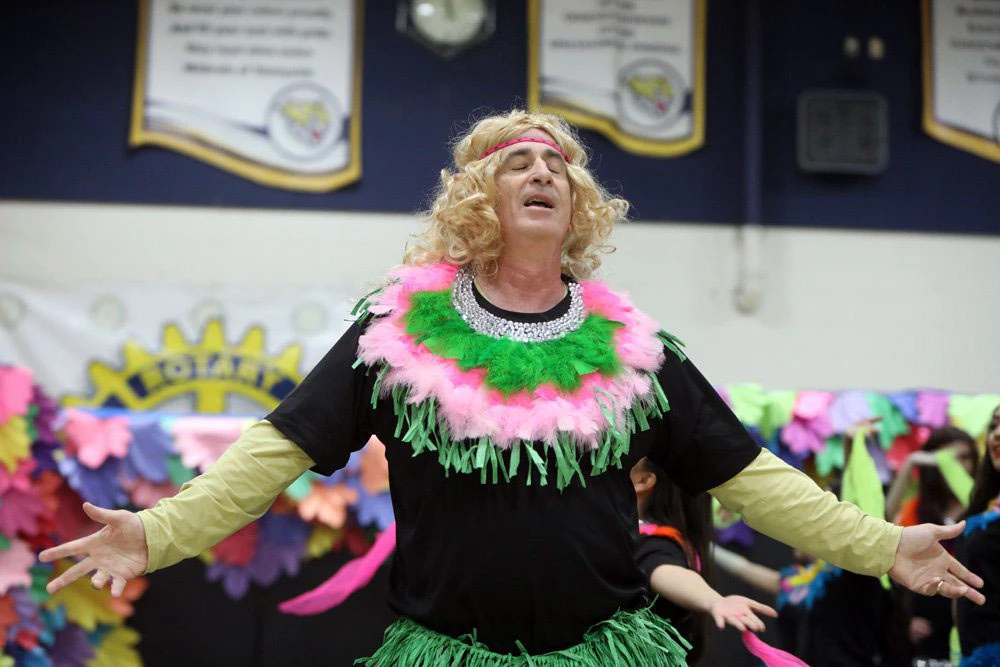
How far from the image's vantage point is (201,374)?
15.9 feet

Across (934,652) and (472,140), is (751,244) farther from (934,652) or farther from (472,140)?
A: (472,140)

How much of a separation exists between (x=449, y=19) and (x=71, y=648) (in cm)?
360

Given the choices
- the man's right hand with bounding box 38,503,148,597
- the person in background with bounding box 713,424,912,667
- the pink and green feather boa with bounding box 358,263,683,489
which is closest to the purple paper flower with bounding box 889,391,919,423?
the person in background with bounding box 713,424,912,667

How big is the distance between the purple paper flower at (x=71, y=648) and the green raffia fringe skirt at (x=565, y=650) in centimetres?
167

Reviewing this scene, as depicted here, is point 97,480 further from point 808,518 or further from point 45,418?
point 808,518

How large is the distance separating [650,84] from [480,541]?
419 cm

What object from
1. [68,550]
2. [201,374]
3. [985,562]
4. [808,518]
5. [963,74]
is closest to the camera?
[68,550]

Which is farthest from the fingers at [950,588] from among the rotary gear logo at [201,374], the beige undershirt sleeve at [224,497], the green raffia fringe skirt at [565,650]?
the rotary gear logo at [201,374]

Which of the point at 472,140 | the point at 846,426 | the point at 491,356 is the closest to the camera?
the point at 491,356

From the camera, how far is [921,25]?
5.61m

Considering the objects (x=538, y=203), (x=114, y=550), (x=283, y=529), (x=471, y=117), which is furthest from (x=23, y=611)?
(x=471, y=117)

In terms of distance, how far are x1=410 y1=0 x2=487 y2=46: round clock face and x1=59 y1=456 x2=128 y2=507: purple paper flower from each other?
3.13 metres

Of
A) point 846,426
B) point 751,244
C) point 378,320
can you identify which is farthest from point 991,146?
point 378,320

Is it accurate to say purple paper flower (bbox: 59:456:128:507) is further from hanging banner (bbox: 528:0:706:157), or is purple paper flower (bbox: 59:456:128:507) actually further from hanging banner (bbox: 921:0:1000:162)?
hanging banner (bbox: 921:0:1000:162)
